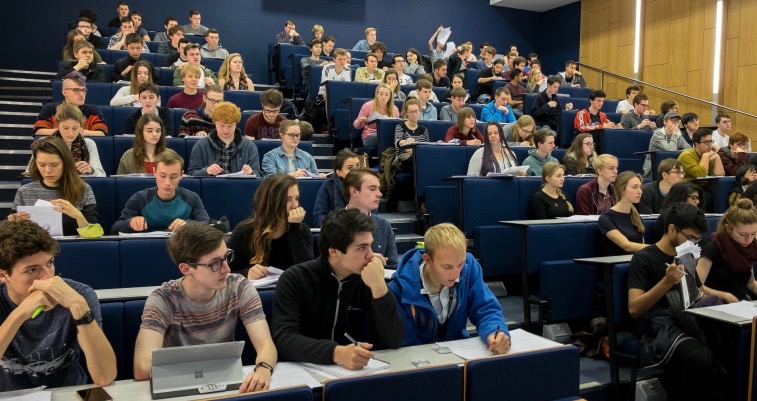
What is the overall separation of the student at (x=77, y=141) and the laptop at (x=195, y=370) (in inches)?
92.5

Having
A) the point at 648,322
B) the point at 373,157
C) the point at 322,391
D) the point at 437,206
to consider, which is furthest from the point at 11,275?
the point at 373,157

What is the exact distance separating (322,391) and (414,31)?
393 inches

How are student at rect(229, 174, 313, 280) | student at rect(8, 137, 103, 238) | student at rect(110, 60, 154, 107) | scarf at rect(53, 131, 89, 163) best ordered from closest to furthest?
student at rect(229, 174, 313, 280) < student at rect(8, 137, 103, 238) < scarf at rect(53, 131, 89, 163) < student at rect(110, 60, 154, 107)

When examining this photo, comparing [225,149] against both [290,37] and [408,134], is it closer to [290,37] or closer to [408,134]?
[408,134]

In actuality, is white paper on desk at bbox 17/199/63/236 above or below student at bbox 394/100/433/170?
below

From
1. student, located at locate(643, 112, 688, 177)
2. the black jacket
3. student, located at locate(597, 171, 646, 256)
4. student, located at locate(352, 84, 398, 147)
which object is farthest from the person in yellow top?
the black jacket

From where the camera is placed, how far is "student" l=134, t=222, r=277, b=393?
1686 millimetres

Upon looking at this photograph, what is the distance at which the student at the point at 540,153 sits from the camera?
474 centimetres

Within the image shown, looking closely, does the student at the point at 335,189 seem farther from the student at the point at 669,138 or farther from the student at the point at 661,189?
the student at the point at 669,138

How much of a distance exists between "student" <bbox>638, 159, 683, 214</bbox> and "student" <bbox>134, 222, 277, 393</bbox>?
3.37m

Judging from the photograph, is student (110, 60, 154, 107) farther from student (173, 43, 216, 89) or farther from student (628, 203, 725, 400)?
student (628, 203, 725, 400)

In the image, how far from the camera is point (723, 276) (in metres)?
2.95

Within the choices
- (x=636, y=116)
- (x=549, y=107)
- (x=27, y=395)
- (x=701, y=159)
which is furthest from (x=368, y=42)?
(x=27, y=395)

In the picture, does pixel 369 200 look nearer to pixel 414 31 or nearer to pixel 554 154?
pixel 554 154
